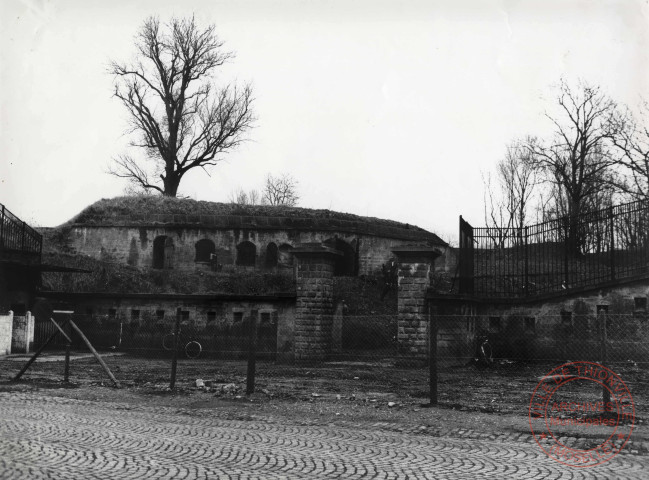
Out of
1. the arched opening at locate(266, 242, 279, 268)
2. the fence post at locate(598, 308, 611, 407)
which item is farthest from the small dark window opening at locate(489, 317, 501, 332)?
the arched opening at locate(266, 242, 279, 268)

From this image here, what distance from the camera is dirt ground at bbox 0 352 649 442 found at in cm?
816

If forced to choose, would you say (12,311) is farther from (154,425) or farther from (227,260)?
(154,425)

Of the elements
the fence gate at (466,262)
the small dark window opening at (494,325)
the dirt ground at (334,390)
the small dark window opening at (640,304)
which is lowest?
the dirt ground at (334,390)

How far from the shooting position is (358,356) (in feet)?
43.1

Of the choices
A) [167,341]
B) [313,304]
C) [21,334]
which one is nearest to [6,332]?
[21,334]

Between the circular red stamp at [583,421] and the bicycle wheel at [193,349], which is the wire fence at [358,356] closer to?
the bicycle wheel at [193,349]

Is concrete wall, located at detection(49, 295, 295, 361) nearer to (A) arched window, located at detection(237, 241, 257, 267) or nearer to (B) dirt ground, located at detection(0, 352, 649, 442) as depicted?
(B) dirt ground, located at detection(0, 352, 649, 442)

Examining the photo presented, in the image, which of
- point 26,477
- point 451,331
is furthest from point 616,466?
point 451,331

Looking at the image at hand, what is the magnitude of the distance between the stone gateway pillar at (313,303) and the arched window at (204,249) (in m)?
14.6

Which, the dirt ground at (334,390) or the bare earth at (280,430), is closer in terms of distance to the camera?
the bare earth at (280,430)

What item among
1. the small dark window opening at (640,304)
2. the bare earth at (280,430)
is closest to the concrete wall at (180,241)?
the small dark window opening at (640,304)

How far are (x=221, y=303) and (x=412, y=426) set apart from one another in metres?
10.8

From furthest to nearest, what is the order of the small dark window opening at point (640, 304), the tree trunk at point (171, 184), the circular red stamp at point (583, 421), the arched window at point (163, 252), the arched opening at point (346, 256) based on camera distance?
the tree trunk at point (171, 184)
the arched opening at point (346, 256)
the arched window at point (163, 252)
the small dark window opening at point (640, 304)
the circular red stamp at point (583, 421)

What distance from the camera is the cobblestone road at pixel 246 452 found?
5277mm
